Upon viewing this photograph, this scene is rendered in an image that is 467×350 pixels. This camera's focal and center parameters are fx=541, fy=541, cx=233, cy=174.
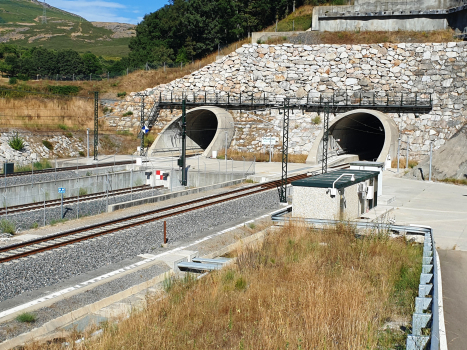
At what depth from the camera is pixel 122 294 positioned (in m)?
12.1

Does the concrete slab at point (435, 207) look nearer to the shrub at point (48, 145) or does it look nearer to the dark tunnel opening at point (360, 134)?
the dark tunnel opening at point (360, 134)

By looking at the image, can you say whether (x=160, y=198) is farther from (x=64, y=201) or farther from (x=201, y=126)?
(x=201, y=126)

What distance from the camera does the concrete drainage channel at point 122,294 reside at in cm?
1012

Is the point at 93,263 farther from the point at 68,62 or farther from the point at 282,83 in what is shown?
the point at 68,62

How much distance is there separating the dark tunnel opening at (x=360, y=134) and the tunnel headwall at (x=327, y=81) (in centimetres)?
178

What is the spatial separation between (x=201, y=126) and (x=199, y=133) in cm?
72

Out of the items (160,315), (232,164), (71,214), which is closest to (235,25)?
(232,164)

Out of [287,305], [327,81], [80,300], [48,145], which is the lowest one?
[80,300]

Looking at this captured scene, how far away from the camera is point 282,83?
5047cm

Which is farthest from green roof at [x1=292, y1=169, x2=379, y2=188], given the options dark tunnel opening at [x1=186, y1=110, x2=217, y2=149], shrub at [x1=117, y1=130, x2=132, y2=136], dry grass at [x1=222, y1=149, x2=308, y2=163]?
shrub at [x1=117, y1=130, x2=132, y2=136]

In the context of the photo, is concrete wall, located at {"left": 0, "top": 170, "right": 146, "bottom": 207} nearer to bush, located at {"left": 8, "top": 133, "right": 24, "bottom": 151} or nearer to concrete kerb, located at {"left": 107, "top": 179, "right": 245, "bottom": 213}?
concrete kerb, located at {"left": 107, "top": 179, "right": 245, "bottom": 213}

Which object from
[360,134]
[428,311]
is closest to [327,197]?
[428,311]

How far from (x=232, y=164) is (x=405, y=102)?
15956mm

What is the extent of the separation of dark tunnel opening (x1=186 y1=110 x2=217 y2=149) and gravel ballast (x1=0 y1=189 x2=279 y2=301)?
27693 mm
